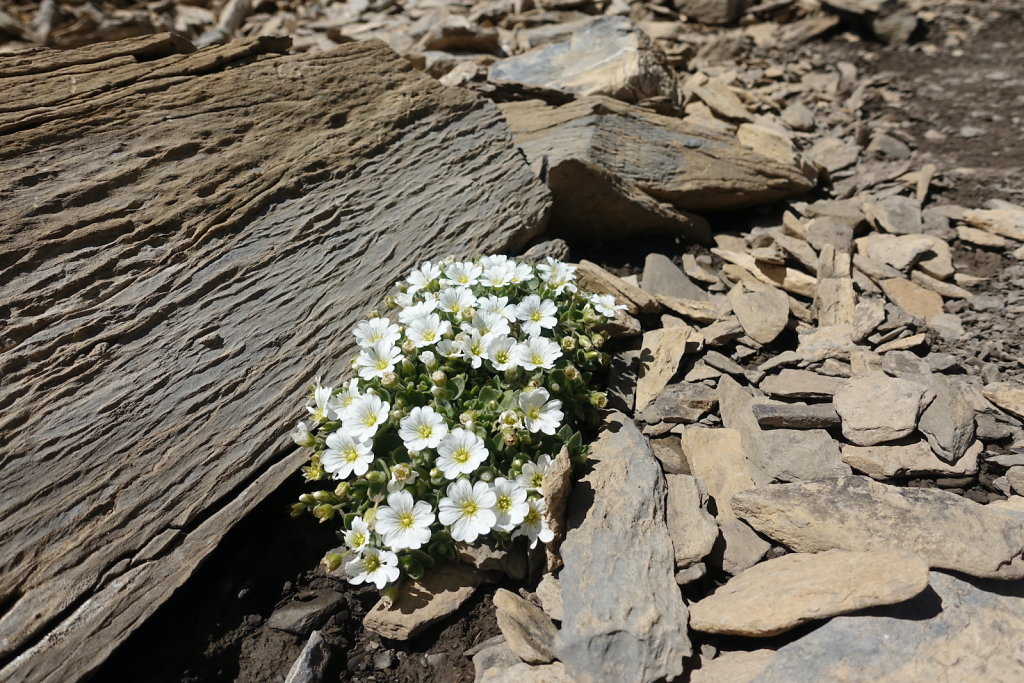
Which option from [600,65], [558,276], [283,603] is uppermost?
[600,65]

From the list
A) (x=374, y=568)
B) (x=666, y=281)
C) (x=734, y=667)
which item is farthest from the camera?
(x=666, y=281)

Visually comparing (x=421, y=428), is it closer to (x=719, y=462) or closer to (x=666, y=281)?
(x=719, y=462)

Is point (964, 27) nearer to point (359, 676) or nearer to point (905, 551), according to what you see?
point (905, 551)

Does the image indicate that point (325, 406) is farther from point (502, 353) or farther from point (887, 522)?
point (887, 522)

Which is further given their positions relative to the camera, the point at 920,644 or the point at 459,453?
the point at 459,453

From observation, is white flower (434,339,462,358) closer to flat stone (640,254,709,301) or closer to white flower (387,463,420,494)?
white flower (387,463,420,494)

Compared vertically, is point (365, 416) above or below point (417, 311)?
below

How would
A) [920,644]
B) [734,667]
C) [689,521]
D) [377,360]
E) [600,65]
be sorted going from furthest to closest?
[600,65] < [377,360] < [689,521] < [734,667] < [920,644]

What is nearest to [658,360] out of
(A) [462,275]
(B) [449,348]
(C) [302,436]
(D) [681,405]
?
(D) [681,405]

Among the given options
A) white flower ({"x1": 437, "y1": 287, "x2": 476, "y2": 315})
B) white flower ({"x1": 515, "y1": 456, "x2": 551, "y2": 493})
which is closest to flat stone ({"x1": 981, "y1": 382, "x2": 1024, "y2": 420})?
white flower ({"x1": 515, "y1": 456, "x2": 551, "y2": 493})
